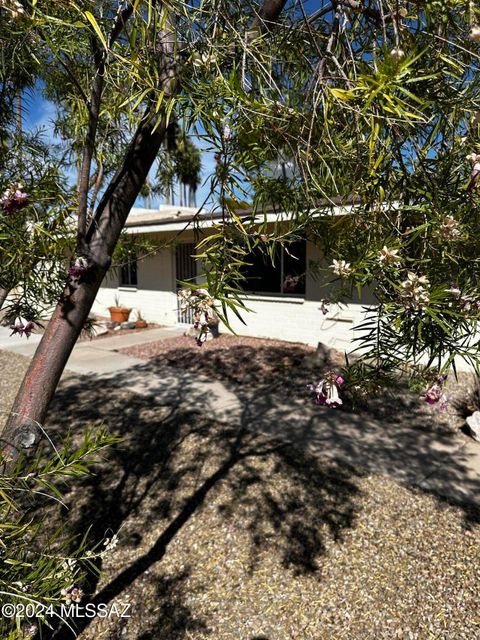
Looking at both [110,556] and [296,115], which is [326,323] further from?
[296,115]

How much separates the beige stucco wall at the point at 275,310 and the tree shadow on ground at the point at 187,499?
117 inches

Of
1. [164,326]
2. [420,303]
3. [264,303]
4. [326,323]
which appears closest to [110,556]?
[420,303]

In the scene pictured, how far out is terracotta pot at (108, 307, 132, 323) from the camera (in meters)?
13.7

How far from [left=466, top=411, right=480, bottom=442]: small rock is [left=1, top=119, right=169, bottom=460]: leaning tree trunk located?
15.8 ft

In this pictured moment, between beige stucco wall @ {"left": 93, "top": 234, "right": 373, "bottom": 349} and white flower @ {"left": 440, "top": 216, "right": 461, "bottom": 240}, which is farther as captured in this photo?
beige stucco wall @ {"left": 93, "top": 234, "right": 373, "bottom": 349}

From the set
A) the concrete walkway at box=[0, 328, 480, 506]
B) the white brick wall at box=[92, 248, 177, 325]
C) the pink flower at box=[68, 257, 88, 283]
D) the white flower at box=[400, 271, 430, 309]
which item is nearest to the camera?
the white flower at box=[400, 271, 430, 309]

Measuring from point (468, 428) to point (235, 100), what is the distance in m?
5.14

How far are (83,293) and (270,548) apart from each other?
2377 millimetres

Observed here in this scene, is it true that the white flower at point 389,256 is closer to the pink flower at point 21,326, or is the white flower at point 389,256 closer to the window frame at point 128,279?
the pink flower at point 21,326

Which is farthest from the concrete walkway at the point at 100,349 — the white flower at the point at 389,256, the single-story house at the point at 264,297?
the white flower at the point at 389,256

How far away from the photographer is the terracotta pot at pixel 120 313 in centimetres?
1374

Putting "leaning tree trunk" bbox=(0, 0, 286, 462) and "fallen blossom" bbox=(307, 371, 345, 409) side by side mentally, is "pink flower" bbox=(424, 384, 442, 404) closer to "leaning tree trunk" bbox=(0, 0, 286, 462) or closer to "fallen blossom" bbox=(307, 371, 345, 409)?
"fallen blossom" bbox=(307, 371, 345, 409)

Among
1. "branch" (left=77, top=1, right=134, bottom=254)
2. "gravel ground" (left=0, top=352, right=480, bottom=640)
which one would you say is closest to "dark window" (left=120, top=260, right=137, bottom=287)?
"gravel ground" (left=0, top=352, right=480, bottom=640)

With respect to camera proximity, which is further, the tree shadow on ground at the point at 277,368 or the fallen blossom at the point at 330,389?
the tree shadow on ground at the point at 277,368
